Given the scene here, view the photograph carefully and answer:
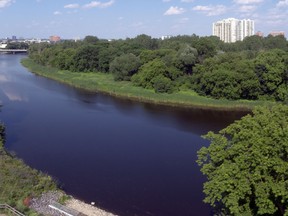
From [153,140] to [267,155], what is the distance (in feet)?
33.5

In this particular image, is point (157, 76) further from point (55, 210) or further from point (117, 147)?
point (55, 210)

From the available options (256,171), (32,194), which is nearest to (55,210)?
(32,194)

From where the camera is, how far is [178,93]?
30.2 metres

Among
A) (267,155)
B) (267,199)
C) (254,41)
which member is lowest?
(267,199)

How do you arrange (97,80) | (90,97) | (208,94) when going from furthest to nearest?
(97,80), (90,97), (208,94)

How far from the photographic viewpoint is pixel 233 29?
7875 cm

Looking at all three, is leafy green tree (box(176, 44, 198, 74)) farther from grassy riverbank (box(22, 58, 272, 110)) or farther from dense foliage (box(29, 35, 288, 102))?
grassy riverbank (box(22, 58, 272, 110))

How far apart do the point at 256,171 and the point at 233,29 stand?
74.3m

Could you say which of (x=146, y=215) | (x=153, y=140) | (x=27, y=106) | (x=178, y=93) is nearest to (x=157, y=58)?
(x=178, y=93)

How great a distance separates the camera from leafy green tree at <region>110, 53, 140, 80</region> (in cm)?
3597

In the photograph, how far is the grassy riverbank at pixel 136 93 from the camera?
2673 cm

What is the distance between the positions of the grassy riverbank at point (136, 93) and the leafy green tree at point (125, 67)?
84 cm

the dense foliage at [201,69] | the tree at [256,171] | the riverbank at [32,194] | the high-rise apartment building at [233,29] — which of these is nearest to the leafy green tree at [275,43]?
the dense foliage at [201,69]

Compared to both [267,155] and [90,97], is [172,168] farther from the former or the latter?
[90,97]
